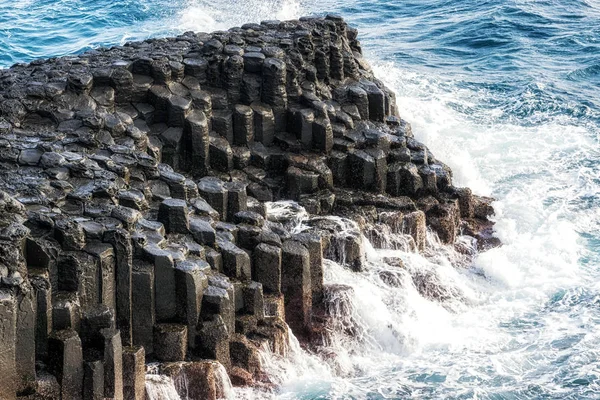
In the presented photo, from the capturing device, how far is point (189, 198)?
17.9 m

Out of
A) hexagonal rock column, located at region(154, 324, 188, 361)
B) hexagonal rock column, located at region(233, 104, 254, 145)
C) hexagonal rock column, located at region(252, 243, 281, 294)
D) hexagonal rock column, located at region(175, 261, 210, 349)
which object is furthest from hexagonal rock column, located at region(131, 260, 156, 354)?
hexagonal rock column, located at region(233, 104, 254, 145)

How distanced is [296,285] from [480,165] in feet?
29.7

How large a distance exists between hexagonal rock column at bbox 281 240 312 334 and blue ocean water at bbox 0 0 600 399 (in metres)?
0.76

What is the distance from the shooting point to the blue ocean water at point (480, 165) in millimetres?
16703

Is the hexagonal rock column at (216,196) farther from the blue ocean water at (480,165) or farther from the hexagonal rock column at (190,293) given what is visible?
the hexagonal rock column at (190,293)

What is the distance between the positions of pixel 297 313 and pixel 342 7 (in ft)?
76.5

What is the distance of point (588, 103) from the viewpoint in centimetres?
2848

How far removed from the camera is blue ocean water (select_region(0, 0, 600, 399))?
16703 mm

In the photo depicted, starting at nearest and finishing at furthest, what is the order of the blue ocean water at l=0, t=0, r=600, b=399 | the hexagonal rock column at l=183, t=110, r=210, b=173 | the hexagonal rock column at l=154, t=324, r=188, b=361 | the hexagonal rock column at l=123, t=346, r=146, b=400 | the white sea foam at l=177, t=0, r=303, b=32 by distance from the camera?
the hexagonal rock column at l=123, t=346, r=146, b=400 < the hexagonal rock column at l=154, t=324, r=188, b=361 < the blue ocean water at l=0, t=0, r=600, b=399 < the hexagonal rock column at l=183, t=110, r=210, b=173 < the white sea foam at l=177, t=0, r=303, b=32

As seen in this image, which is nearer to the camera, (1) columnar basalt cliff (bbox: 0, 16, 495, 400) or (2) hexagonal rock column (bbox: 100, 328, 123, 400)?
(2) hexagonal rock column (bbox: 100, 328, 123, 400)

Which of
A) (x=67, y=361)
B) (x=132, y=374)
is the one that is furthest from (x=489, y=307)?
(x=67, y=361)

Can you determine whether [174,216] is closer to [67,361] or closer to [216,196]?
[216,196]

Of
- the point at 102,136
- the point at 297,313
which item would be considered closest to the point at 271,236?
the point at 297,313

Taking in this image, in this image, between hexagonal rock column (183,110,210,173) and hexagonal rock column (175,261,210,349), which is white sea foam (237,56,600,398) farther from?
hexagonal rock column (183,110,210,173)
